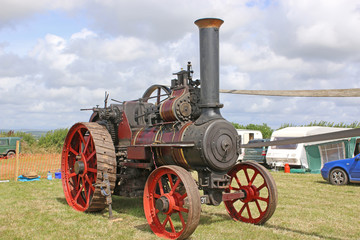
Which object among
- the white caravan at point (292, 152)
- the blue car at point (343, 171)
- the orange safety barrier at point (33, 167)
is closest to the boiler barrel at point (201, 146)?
the blue car at point (343, 171)

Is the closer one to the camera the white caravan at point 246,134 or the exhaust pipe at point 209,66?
the exhaust pipe at point 209,66

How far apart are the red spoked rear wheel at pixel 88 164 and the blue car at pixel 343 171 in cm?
752

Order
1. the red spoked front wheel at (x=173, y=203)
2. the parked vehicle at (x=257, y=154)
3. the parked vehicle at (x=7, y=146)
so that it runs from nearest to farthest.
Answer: the red spoked front wheel at (x=173, y=203)
the parked vehicle at (x=257, y=154)
the parked vehicle at (x=7, y=146)

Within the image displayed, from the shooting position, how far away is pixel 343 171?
1154 cm

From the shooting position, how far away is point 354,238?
546cm

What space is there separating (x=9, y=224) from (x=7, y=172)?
30.8 ft

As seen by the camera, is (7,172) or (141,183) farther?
(7,172)

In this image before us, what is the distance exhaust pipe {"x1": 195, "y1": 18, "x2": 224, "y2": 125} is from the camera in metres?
5.55

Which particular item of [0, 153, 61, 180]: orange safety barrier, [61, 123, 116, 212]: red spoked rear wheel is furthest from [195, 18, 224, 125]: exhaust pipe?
[0, 153, 61, 180]: orange safety barrier

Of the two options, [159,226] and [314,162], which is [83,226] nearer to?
[159,226]

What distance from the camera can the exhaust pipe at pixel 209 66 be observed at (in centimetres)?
555

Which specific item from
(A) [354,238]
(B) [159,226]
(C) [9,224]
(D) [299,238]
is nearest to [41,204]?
(C) [9,224]

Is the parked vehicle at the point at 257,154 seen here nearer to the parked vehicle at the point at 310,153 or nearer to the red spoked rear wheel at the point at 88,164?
the parked vehicle at the point at 310,153

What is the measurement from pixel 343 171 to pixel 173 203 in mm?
8020
